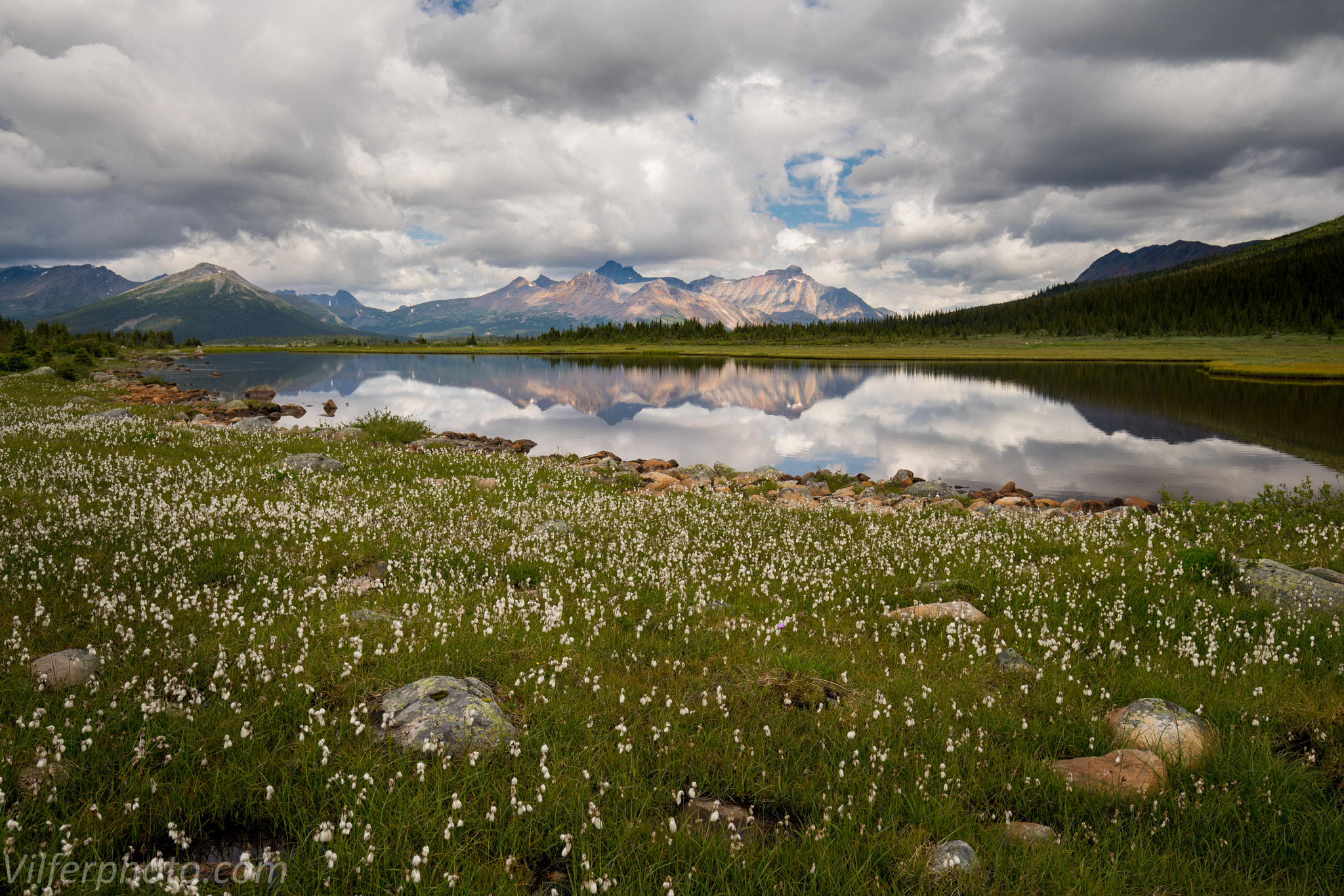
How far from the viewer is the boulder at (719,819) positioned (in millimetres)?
3967

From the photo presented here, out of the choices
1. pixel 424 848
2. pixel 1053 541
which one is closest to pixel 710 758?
pixel 424 848

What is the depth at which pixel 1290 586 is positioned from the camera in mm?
8469

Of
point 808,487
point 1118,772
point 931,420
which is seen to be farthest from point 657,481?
point 931,420

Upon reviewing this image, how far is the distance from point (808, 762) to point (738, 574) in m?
4.46

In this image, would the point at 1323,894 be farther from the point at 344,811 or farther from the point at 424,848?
the point at 344,811

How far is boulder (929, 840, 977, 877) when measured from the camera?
3.72m

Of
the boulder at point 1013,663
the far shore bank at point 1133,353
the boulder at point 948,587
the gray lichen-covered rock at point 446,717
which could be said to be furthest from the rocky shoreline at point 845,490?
the far shore bank at point 1133,353

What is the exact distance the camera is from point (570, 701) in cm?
539

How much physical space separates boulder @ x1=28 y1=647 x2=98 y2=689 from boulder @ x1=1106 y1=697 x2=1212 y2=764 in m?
8.77

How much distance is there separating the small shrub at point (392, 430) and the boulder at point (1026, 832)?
Result: 80.5 feet

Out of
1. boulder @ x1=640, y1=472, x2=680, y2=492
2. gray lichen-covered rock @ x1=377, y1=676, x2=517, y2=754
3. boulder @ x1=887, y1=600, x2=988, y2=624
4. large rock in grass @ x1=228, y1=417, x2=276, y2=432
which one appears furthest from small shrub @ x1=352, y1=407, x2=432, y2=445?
boulder @ x1=887, y1=600, x2=988, y2=624

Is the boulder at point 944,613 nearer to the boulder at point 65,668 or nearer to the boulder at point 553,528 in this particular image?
the boulder at point 553,528

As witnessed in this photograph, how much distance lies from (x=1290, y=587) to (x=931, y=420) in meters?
37.9

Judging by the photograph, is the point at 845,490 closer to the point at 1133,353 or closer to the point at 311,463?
the point at 311,463
